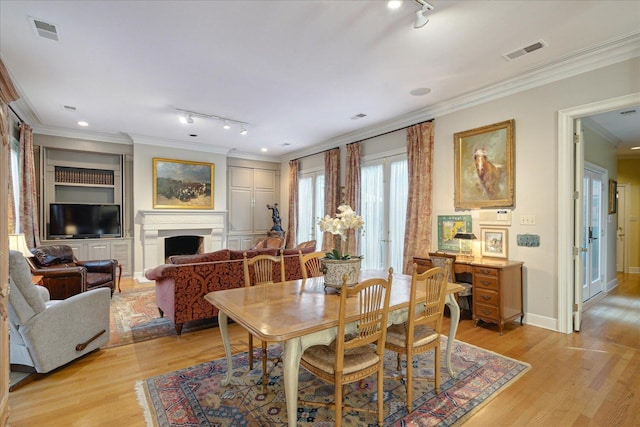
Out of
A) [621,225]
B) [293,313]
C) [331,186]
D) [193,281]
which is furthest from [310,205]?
[621,225]

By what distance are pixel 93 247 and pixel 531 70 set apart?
25.7 feet

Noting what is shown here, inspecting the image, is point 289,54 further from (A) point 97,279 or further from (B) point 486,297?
(A) point 97,279

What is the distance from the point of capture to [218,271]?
12.1 ft

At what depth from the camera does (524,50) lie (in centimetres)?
318

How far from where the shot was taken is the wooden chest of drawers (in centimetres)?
350

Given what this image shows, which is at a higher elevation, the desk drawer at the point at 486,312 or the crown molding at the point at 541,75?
the crown molding at the point at 541,75

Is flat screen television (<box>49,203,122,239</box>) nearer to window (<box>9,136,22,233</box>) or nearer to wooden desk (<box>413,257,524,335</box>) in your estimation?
window (<box>9,136,22,233</box>)

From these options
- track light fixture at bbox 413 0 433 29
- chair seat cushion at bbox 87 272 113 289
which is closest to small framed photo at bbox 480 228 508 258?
track light fixture at bbox 413 0 433 29

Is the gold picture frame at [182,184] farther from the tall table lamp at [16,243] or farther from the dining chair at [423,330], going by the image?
the dining chair at [423,330]

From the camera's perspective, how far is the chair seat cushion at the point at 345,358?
187cm

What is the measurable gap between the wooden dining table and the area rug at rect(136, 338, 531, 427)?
7.4 inches

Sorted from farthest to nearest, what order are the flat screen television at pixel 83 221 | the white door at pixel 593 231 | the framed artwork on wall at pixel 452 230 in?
1. the flat screen television at pixel 83 221
2. the white door at pixel 593 231
3. the framed artwork on wall at pixel 452 230

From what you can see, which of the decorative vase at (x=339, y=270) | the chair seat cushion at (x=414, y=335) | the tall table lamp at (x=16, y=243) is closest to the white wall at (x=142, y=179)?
the tall table lamp at (x=16, y=243)

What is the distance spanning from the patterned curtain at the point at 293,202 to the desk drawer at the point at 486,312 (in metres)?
5.04
